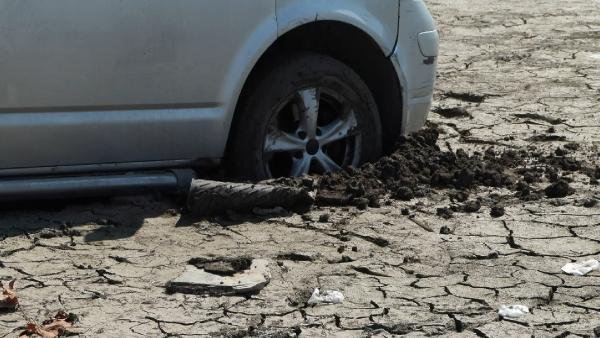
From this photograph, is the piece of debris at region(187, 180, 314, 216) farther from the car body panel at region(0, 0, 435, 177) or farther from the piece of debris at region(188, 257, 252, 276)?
the piece of debris at region(188, 257, 252, 276)

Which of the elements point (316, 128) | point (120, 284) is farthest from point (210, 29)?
point (120, 284)

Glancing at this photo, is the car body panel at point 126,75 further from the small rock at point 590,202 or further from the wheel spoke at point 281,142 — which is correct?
the small rock at point 590,202

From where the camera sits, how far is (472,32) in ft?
40.4

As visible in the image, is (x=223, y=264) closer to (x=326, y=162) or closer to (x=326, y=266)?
(x=326, y=266)

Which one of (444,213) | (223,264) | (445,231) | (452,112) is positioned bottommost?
(223,264)

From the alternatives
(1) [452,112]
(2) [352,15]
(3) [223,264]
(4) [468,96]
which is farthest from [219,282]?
(4) [468,96]

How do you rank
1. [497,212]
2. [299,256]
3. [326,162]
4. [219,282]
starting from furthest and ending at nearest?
1. [326,162]
2. [497,212]
3. [299,256]
4. [219,282]

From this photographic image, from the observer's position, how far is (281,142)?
6625 millimetres

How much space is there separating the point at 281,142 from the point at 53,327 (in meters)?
2.15

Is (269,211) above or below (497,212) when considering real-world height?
below

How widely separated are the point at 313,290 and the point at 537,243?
1272 mm

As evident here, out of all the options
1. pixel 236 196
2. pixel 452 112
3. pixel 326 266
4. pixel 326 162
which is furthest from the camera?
pixel 452 112

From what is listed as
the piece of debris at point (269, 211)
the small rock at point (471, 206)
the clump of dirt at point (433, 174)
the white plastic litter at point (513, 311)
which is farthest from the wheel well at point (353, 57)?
the white plastic litter at point (513, 311)

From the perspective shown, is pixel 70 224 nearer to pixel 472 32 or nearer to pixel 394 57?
pixel 394 57
